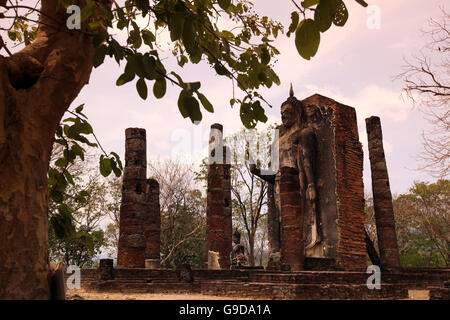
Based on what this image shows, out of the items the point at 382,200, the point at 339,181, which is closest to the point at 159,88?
the point at 339,181

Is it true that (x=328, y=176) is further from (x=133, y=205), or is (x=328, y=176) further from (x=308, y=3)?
(x=308, y=3)

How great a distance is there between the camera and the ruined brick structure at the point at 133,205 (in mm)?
15305

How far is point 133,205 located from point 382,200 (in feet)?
34.0

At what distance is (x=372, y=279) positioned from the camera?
11742 mm

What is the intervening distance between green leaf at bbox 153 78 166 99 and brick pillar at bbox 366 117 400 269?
54.0ft

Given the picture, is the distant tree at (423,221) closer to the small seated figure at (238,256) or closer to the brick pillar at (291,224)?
the small seated figure at (238,256)

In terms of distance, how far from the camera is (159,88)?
2.06 metres

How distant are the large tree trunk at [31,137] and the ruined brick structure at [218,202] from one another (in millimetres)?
14869

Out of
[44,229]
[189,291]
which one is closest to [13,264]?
[44,229]

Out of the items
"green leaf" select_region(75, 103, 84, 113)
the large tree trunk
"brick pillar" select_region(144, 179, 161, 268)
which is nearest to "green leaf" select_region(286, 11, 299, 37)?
the large tree trunk

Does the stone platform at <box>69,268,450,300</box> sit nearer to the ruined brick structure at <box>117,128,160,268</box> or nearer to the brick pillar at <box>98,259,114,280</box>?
the brick pillar at <box>98,259,114,280</box>

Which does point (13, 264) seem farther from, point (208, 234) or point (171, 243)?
point (171, 243)

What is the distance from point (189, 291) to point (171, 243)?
15134 mm

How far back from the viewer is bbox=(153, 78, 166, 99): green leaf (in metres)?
2.05
